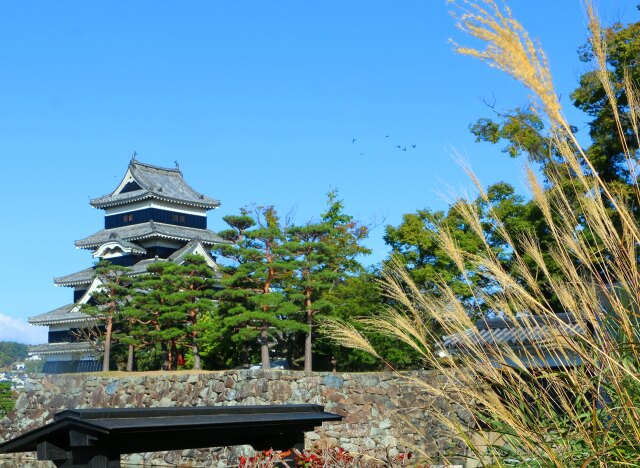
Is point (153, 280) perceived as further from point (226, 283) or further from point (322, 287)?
point (322, 287)

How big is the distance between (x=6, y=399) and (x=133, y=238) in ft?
25.2

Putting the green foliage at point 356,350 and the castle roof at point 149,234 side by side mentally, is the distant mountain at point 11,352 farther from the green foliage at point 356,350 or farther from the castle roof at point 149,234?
the green foliage at point 356,350

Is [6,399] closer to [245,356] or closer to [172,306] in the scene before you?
[172,306]

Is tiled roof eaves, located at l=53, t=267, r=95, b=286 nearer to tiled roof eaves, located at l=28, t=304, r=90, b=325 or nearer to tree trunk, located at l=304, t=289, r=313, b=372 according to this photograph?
tiled roof eaves, located at l=28, t=304, r=90, b=325

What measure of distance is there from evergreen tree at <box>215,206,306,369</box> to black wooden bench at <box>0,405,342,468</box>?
11.3 metres

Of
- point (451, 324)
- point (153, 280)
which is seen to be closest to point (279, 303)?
point (153, 280)

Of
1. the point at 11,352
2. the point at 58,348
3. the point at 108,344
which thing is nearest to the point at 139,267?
the point at 58,348

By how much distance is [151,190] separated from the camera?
25250 mm

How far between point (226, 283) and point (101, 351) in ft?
21.8

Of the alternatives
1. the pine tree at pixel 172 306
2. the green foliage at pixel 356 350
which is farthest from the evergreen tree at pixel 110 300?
the green foliage at pixel 356 350

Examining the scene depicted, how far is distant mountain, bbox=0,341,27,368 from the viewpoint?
2321 inches

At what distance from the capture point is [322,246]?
15.3 m

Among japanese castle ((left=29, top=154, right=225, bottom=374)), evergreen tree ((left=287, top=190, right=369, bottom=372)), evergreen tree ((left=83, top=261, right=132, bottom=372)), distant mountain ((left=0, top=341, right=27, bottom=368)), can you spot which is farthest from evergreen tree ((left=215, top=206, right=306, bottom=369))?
distant mountain ((left=0, top=341, right=27, bottom=368))

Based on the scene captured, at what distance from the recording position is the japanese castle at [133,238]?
2388 cm
